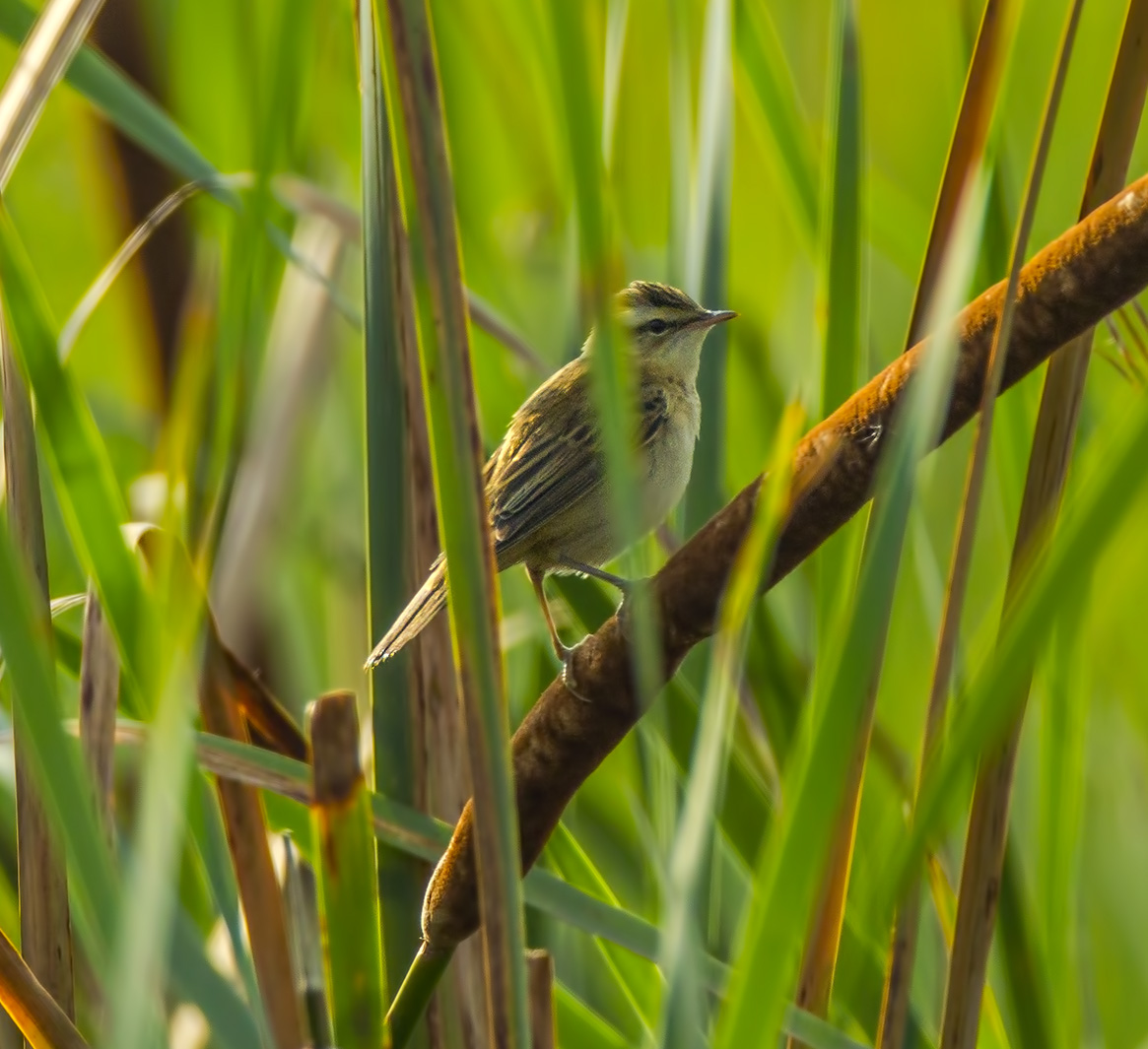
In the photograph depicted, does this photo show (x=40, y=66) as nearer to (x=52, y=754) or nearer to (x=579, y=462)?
(x=52, y=754)

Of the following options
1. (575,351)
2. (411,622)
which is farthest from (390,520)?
(575,351)

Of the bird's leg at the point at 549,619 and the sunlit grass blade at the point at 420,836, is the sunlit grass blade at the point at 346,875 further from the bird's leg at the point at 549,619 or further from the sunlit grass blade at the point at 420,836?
the bird's leg at the point at 549,619

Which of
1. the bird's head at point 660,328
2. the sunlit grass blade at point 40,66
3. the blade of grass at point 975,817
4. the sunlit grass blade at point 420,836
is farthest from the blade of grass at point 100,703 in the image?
the bird's head at point 660,328

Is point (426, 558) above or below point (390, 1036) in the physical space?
above

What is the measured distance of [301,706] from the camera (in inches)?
124

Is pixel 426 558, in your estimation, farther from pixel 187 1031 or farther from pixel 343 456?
pixel 343 456

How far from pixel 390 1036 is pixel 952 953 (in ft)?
1.97

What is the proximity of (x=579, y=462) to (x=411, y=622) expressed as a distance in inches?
43.0

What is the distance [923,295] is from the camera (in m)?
1.63

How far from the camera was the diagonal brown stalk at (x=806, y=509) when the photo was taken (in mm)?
1159

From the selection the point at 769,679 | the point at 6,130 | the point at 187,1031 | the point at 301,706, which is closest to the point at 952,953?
the point at 769,679

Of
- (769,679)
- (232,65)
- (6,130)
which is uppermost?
(232,65)

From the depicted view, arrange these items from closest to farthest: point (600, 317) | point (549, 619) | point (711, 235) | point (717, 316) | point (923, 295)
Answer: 1. point (600, 317)
2. point (923, 295)
3. point (711, 235)
4. point (717, 316)
5. point (549, 619)

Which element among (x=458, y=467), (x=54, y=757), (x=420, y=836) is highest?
(x=458, y=467)
